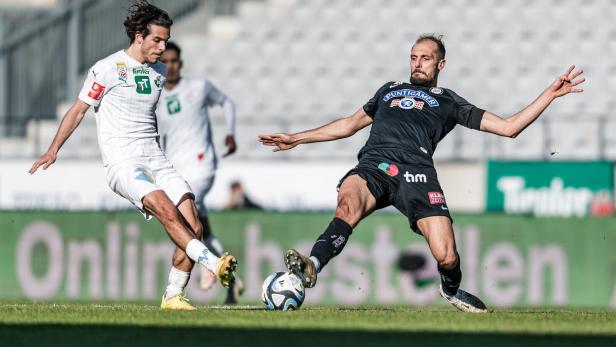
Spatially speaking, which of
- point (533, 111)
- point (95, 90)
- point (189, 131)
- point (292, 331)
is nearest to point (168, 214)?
point (95, 90)

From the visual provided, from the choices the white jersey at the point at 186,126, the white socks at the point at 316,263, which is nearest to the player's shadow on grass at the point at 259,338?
the white socks at the point at 316,263

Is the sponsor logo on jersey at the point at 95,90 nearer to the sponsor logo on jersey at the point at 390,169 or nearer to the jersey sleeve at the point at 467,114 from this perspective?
the sponsor logo on jersey at the point at 390,169

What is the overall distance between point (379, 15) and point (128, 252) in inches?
296

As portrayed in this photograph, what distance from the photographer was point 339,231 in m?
8.80

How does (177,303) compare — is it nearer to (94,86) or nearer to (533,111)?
(94,86)

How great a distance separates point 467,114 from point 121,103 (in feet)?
7.98

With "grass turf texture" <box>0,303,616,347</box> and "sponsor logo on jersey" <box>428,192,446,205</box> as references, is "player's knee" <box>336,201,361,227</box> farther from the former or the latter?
"grass turf texture" <box>0,303,616,347</box>

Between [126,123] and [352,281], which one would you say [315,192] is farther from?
[126,123]

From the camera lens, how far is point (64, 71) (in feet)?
68.8

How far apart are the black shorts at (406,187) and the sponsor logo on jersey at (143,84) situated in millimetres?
1510

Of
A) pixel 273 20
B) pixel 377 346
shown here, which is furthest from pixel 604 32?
pixel 377 346

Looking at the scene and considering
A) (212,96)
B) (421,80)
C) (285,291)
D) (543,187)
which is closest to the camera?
(285,291)

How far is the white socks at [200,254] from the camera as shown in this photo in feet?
28.4

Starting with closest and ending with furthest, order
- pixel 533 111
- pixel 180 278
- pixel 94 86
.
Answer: pixel 533 111, pixel 94 86, pixel 180 278
